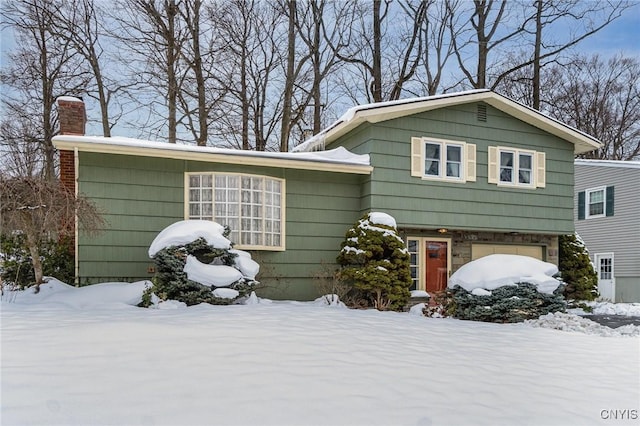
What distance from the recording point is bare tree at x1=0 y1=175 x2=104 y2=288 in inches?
267

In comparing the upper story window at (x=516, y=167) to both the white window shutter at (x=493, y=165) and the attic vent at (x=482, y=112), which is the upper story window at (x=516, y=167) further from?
the attic vent at (x=482, y=112)

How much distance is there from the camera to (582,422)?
3094mm

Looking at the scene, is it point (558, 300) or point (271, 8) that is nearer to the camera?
point (558, 300)

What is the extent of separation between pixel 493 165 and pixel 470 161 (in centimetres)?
69

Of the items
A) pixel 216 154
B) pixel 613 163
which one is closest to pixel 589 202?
pixel 613 163

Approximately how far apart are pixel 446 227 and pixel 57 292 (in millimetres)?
8114

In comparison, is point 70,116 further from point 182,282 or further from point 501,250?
point 501,250

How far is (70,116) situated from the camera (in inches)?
364

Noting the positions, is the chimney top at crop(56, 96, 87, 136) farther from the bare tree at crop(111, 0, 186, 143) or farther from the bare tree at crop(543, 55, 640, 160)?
the bare tree at crop(543, 55, 640, 160)

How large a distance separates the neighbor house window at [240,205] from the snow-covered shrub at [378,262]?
1623 millimetres

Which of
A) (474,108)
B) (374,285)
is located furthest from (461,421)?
(474,108)

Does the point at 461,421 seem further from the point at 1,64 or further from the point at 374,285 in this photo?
the point at 1,64

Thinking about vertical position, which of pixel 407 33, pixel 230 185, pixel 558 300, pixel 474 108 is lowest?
pixel 558 300

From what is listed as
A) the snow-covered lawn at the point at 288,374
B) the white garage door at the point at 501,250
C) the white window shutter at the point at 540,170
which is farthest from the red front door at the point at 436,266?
the snow-covered lawn at the point at 288,374
